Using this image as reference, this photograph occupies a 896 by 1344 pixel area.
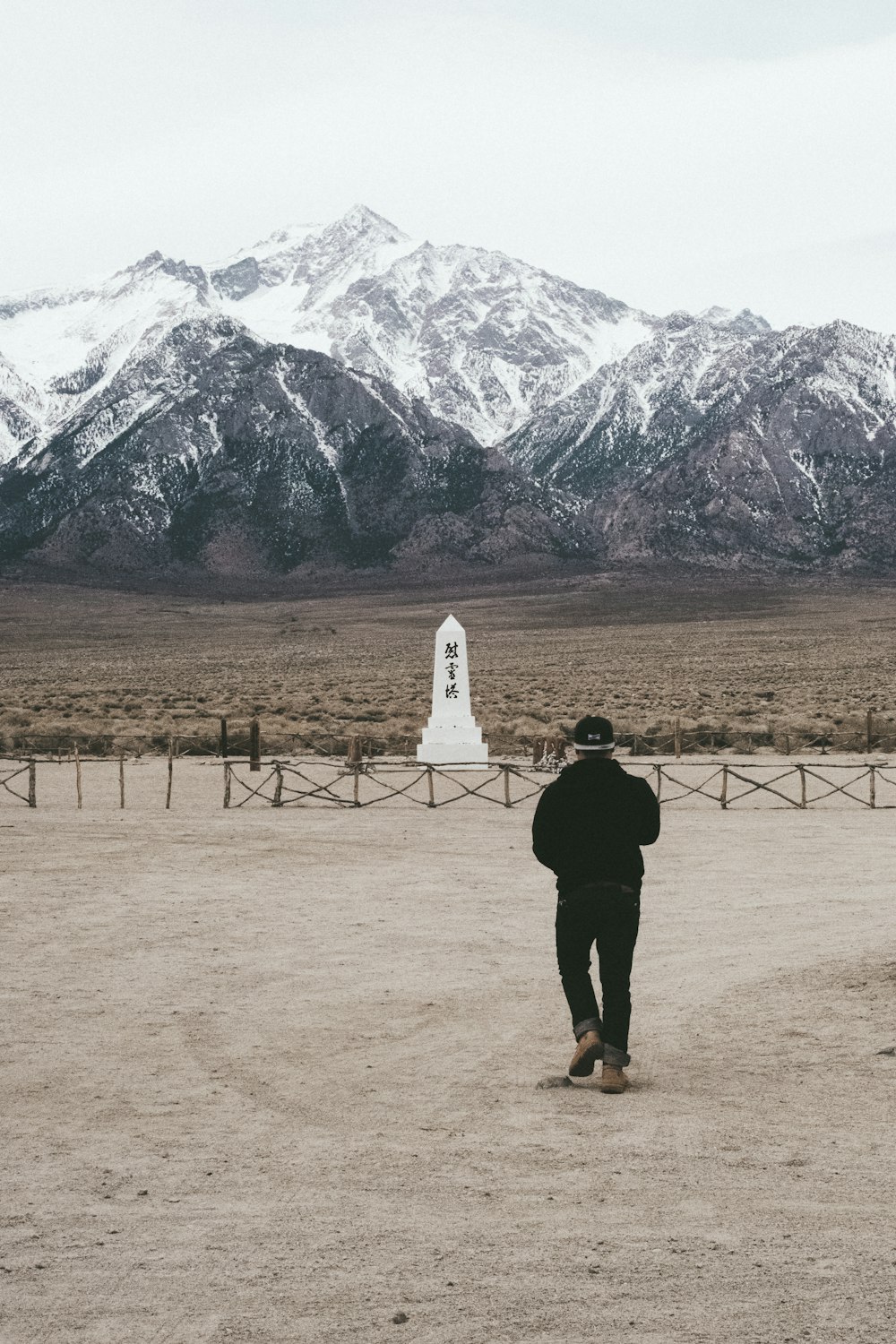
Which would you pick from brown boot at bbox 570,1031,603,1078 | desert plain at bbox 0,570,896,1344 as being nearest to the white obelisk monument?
desert plain at bbox 0,570,896,1344

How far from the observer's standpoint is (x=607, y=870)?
8227 mm

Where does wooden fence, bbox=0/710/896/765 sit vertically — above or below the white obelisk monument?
below

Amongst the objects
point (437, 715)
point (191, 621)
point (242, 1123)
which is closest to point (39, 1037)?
point (242, 1123)

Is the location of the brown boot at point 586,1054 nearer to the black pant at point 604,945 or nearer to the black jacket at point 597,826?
the black pant at point 604,945

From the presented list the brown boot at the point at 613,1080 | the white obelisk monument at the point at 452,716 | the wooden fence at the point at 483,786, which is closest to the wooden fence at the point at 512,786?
the wooden fence at the point at 483,786

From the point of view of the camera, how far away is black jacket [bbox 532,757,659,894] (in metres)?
8.23

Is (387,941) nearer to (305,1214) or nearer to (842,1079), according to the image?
(842,1079)

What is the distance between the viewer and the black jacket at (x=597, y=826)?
823 centimetres

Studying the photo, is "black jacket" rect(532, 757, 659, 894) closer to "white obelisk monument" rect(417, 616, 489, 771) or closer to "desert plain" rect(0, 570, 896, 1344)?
"desert plain" rect(0, 570, 896, 1344)

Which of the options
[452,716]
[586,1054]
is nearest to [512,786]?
[452,716]

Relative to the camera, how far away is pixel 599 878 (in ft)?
27.0

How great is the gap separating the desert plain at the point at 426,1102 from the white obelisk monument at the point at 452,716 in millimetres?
9154

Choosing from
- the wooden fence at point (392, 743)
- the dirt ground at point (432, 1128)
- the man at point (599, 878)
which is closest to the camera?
the dirt ground at point (432, 1128)

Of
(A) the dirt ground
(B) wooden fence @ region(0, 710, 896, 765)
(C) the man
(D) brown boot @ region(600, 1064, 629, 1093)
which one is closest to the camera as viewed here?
(A) the dirt ground
